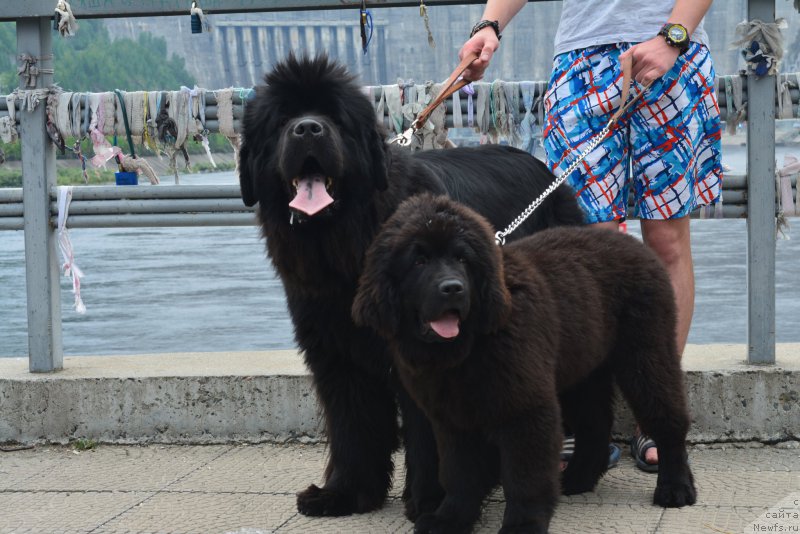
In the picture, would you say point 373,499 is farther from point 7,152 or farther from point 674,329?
point 7,152

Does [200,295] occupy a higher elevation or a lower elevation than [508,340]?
lower

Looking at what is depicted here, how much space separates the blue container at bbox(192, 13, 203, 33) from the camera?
16.9 ft

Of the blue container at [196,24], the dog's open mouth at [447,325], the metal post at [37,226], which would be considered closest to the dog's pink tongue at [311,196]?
the dog's open mouth at [447,325]

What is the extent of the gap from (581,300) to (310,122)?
1.09 m

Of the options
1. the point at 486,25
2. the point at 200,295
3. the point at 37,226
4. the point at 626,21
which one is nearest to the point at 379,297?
the point at 486,25

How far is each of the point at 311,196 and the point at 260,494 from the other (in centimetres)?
135

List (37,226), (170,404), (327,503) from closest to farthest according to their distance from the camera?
(327,503) → (170,404) → (37,226)

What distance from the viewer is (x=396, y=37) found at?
6.23 meters

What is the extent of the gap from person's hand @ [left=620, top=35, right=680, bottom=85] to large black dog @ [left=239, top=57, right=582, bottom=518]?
79 centimetres

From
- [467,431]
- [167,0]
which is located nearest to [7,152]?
[167,0]

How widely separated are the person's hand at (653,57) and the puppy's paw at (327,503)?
1.92m

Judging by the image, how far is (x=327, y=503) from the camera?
397cm

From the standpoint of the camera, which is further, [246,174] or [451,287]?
[246,174]

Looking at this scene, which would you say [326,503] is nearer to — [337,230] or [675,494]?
[337,230]
